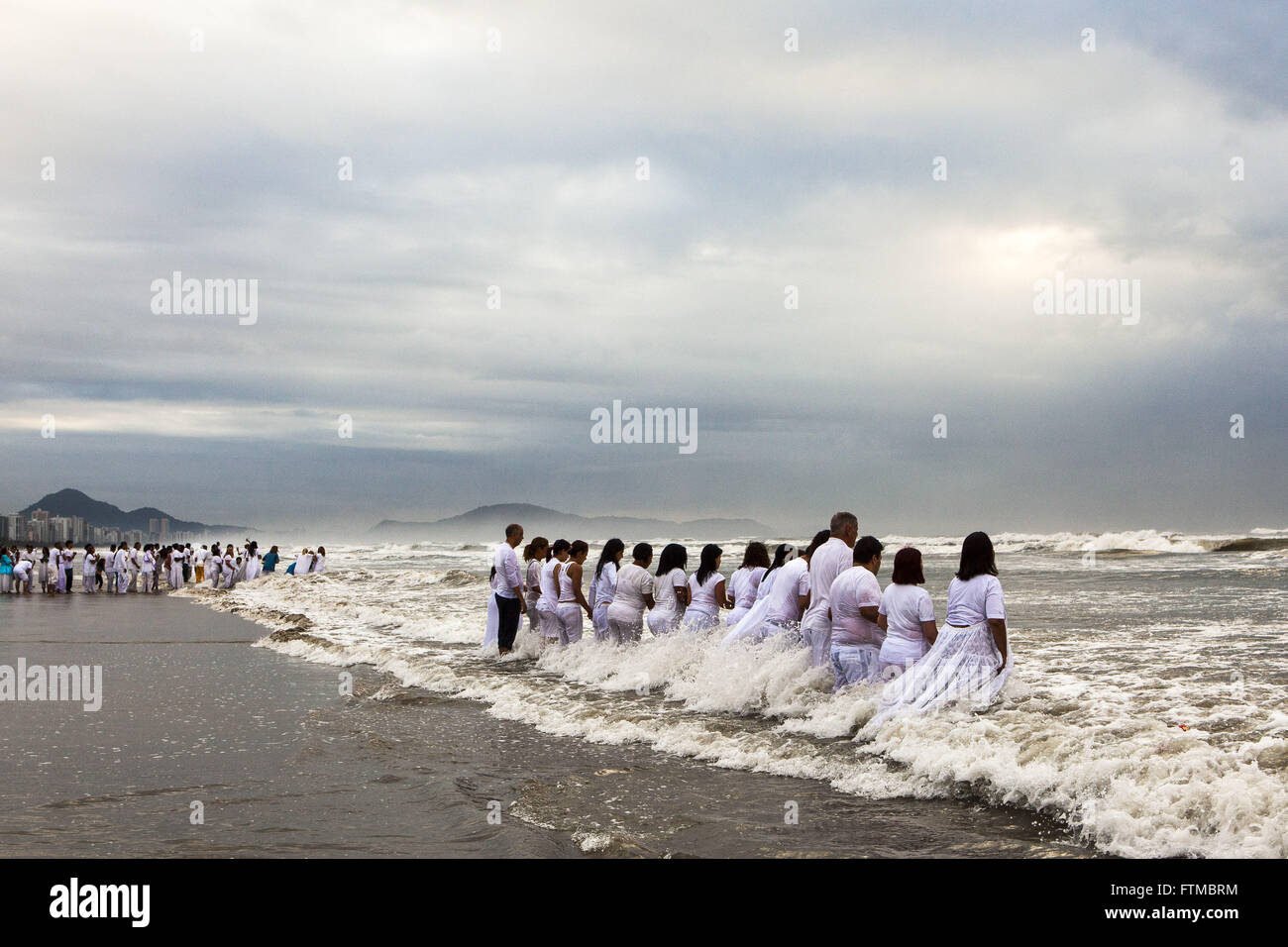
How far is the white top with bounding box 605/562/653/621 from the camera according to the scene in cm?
1298

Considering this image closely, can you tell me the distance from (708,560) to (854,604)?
9.39 feet

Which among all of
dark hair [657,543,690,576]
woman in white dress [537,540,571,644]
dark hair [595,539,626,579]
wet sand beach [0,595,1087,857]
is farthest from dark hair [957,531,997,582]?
woman in white dress [537,540,571,644]

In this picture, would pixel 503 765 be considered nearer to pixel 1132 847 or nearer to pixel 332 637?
pixel 1132 847

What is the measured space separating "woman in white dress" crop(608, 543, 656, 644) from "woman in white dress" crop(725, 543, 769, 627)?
162cm

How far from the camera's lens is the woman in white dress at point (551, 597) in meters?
14.1

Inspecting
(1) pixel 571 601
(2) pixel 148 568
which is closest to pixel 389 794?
(1) pixel 571 601

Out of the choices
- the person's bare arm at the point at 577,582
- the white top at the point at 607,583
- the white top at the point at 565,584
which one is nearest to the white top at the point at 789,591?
the white top at the point at 607,583

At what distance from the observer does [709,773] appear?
7426 millimetres

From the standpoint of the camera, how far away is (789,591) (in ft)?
34.7

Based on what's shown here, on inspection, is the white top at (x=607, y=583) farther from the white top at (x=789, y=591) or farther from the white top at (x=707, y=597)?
the white top at (x=789, y=591)

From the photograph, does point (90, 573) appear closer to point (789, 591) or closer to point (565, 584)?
point (565, 584)
